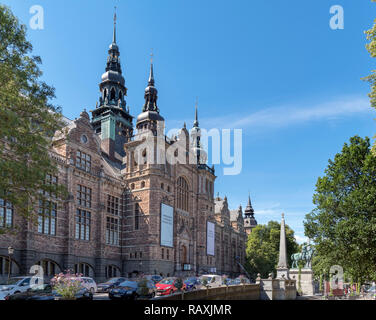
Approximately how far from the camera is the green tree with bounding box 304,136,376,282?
29.4m

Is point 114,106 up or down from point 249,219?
up

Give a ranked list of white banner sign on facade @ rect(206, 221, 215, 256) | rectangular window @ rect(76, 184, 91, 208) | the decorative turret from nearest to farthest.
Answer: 1. rectangular window @ rect(76, 184, 91, 208)
2. the decorative turret
3. white banner sign on facade @ rect(206, 221, 215, 256)

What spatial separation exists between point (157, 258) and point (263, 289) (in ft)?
53.3

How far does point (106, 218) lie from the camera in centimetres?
4766

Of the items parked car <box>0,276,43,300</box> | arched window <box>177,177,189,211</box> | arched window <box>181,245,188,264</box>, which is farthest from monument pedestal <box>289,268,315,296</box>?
parked car <box>0,276,43,300</box>

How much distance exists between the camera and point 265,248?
7581 cm

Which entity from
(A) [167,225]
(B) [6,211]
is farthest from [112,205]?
(B) [6,211]

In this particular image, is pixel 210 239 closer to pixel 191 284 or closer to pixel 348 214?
pixel 191 284

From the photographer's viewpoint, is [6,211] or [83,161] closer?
[6,211]

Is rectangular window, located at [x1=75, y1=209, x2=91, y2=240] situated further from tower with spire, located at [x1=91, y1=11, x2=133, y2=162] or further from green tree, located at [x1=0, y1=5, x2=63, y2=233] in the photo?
green tree, located at [x1=0, y1=5, x2=63, y2=233]

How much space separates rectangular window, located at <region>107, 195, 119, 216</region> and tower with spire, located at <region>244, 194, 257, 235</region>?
76.7m

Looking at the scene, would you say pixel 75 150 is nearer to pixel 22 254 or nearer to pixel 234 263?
pixel 22 254

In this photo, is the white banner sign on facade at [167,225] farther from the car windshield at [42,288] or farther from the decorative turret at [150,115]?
the car windshield at [42,288]

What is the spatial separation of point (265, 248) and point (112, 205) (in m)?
37.6
